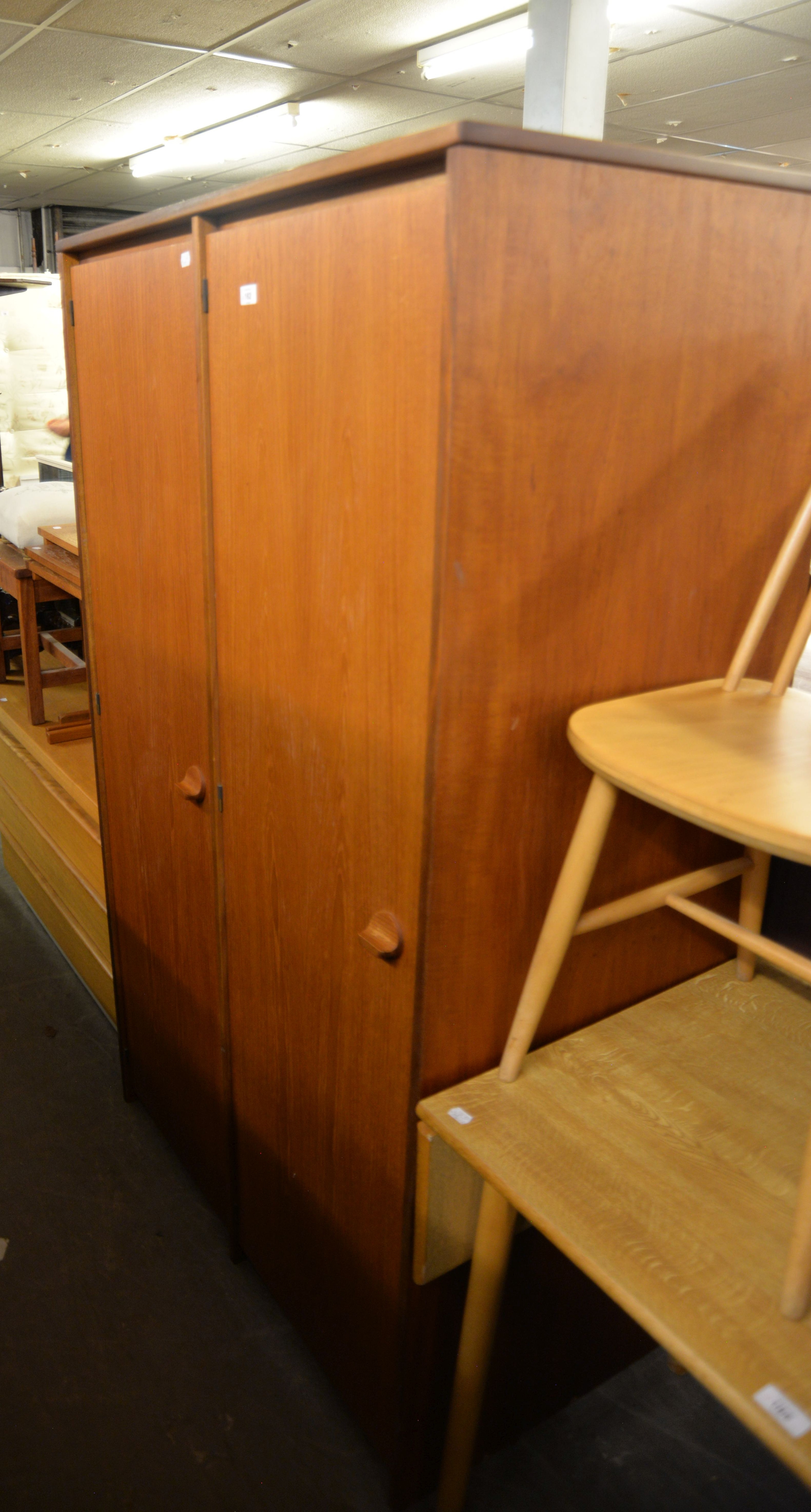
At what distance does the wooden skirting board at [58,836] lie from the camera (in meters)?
2.38

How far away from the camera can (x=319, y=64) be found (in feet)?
19.5

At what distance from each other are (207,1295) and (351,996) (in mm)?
838

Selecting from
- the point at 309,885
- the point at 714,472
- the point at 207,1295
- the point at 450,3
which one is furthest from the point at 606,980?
the point at 450,3

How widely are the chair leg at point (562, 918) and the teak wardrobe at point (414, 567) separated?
0.05 m

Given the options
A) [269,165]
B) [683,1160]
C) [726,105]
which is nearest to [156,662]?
[683,1160]

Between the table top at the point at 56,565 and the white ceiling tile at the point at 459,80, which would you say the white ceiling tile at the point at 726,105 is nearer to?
the white ceiling tile at the point at 459,80

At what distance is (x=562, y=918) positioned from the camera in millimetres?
1077

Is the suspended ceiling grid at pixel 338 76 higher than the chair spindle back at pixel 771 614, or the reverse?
the suspended ceiling grid at pixel 338 76

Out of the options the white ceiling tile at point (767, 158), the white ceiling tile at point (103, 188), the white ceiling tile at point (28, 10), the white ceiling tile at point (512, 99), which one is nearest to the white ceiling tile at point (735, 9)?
the white ceiling tile at point (512, 99)

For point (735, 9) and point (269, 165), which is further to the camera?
point (269, 165)

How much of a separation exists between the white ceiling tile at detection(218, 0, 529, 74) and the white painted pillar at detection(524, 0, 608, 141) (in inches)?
90.5

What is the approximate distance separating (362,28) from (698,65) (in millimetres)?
1896

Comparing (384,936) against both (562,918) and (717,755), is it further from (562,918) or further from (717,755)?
(717,755)

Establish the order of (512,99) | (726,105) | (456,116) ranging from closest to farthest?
(726,105)
(512,99)
(456,116)
